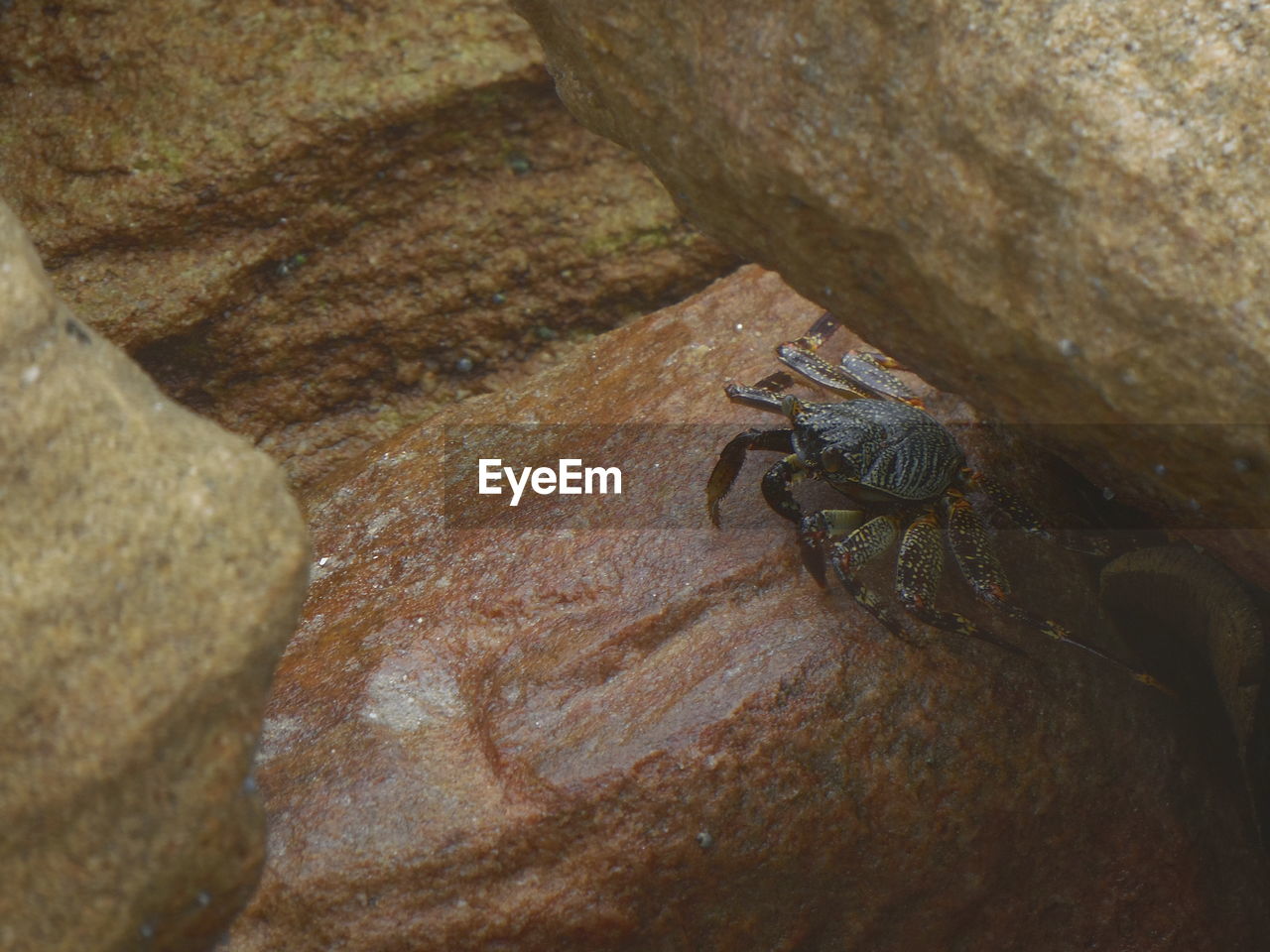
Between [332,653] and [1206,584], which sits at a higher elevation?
[1206,584]

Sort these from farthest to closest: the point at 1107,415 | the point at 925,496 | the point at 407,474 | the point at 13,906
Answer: the point at 407,474, the point at 925,496, the point at 1107,415, the point at 13,906

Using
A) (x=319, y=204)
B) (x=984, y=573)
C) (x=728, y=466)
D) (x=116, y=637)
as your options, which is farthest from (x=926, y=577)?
(x=319, y=204)

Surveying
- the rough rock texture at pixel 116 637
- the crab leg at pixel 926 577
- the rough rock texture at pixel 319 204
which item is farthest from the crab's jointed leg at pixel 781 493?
the rough rock texture at pixel 319 204

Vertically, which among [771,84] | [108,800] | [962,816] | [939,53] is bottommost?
[962,816]

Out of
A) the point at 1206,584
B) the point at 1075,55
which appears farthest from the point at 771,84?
the point at 1206,584

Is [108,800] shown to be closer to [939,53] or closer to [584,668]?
[584,668]

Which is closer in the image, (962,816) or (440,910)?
(440,910)

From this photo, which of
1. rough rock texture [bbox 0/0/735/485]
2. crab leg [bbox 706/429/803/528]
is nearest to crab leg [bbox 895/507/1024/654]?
crab leg [bbox 706/429/803/528]

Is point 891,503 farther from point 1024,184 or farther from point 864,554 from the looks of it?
point 1024,184
